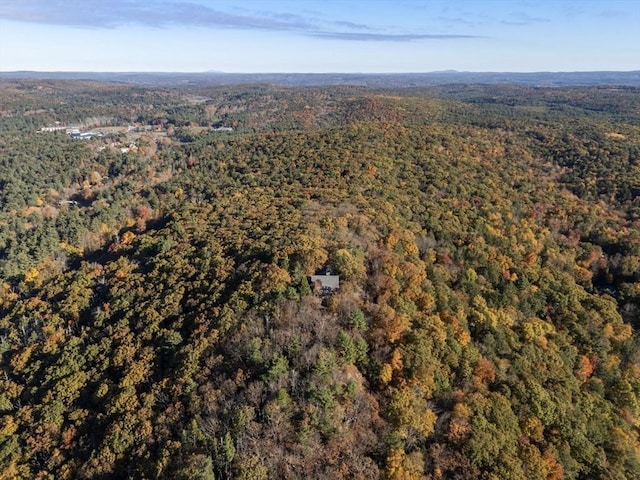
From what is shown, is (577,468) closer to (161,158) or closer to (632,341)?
(632,341)

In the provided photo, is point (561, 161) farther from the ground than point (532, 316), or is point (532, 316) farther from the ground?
point (561, 161)

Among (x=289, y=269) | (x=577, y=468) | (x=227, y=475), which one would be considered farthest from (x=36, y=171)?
(x=577, y=468)

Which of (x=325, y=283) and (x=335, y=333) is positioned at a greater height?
(x=325, y=283)

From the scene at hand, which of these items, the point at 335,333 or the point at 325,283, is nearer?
the point at 335,333

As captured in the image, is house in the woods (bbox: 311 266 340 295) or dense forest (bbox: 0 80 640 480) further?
house in the woods (bbox: 311 266 340 295)

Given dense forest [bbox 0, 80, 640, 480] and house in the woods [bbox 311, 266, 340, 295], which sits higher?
house in the woods [bbox 311, 266, 340, 295]
